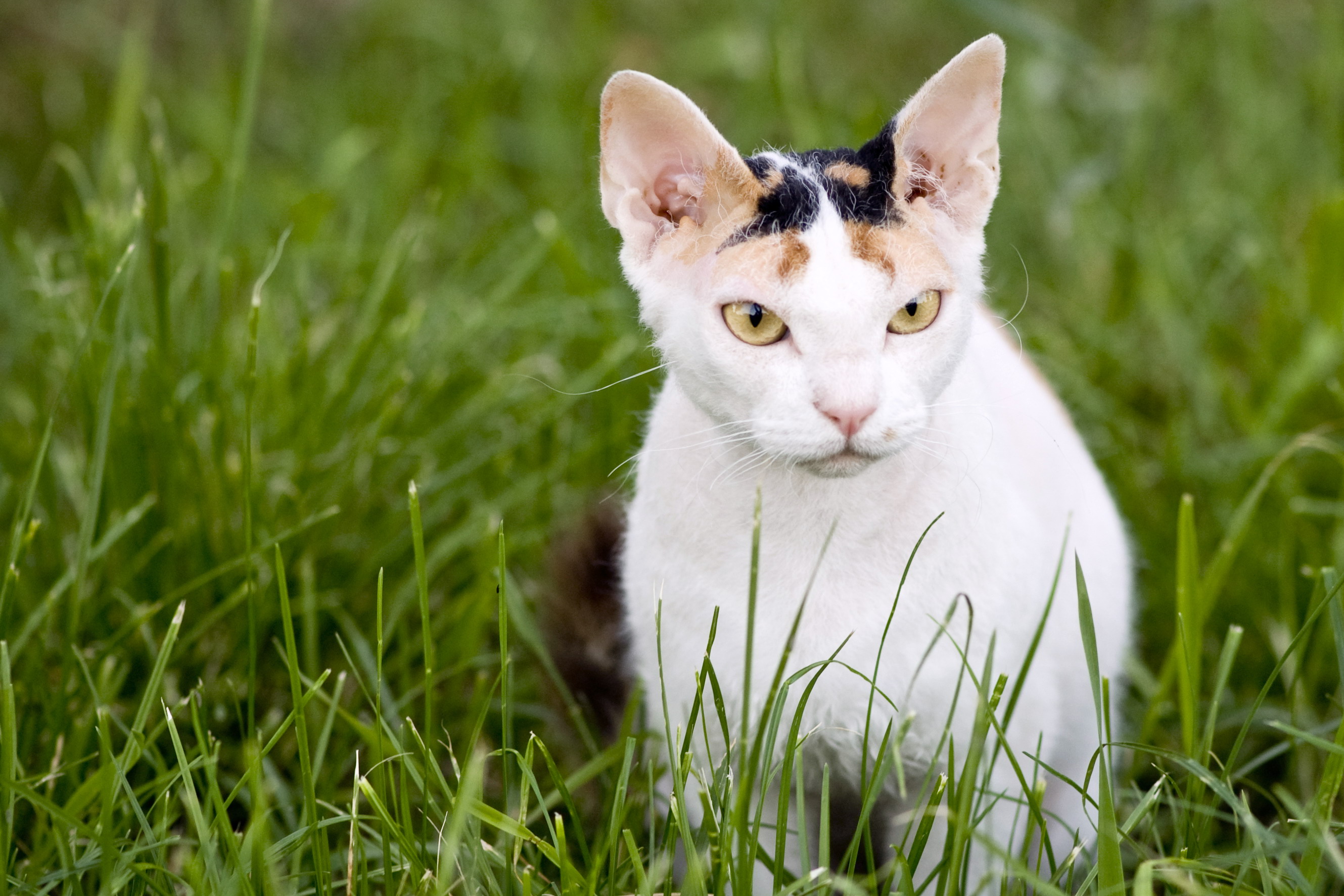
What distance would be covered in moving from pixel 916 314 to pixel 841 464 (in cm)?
22

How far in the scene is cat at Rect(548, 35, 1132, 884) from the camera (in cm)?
152

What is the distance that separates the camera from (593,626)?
2.28m

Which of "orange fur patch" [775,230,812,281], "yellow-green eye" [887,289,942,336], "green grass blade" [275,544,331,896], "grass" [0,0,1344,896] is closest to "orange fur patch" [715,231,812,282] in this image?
"orange fur patch" [775,230,812,281]

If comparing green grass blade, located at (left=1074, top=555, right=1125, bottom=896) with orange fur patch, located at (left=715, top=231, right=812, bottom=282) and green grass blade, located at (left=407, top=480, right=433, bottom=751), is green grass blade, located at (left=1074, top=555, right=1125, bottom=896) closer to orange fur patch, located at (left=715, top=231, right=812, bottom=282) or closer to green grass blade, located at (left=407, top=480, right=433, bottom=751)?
orange fur patch, located at (left=715, top=231, right=812, bottom=282)

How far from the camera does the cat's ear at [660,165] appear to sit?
62.3 inches

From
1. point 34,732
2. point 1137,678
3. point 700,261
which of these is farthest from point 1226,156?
point 34,732

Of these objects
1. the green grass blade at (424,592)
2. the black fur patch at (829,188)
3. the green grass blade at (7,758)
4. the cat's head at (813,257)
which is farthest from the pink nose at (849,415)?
the green grass blade at (7,758)

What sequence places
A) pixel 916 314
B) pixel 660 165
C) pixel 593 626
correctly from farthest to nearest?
pixel 593 626
pixel 660 165
pixel 916 314

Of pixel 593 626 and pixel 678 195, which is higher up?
pixel 678 195

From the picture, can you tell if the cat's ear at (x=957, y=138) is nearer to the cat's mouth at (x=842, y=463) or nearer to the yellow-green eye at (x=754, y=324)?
the yellow-green eye at (x=754, y=324)

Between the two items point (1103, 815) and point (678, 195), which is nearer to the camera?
point (1103, 815)

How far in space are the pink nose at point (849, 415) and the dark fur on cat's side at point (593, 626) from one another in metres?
0.87

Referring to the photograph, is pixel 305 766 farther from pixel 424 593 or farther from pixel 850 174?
pixel 850 174

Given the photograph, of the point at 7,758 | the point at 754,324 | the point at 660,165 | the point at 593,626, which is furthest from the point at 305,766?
the point at 660,165
